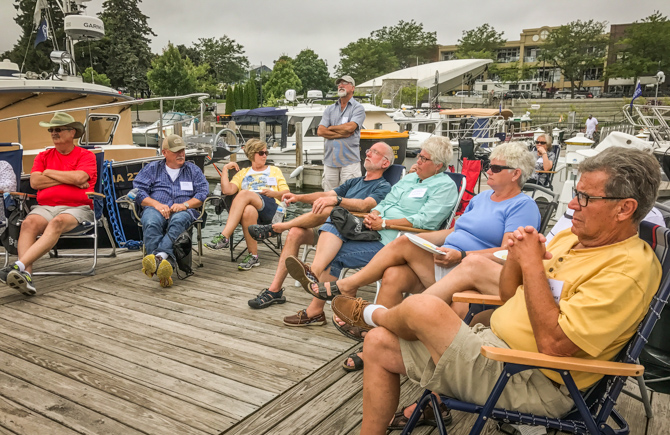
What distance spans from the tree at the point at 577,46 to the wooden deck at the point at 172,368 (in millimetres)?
55963

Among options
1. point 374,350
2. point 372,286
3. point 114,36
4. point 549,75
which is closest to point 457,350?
point 374,350

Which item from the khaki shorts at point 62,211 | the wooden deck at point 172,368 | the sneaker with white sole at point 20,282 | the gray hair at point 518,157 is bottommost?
the wooden deck at point 172,368

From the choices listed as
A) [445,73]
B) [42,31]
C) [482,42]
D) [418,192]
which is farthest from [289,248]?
[482,42]

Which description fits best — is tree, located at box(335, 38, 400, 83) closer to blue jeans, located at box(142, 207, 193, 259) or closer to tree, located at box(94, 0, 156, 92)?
tree, located at box(94, 0, 156, 92)

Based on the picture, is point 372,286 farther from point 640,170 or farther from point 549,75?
point 549,75

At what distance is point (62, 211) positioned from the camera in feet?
13.5

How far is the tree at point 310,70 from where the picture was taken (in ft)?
181

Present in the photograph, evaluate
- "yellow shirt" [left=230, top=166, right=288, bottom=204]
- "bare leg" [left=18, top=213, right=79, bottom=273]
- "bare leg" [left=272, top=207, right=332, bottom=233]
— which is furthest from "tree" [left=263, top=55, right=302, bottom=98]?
"bare leg" [left=272, top=207, right=332, bottom=233]

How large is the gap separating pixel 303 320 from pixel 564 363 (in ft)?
6.68

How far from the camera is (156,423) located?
215 cm

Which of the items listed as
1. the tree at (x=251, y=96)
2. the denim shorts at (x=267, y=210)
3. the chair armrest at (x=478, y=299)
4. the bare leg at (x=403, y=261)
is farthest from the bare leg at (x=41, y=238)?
the tree at (x=251, y=96)

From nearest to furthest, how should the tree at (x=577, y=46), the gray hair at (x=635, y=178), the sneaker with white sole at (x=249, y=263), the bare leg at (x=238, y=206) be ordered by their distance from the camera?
the gray hair at (x=635, y=178), the bare leg at (x=238, y=206), the sneaker with white sole at (x=249, y=263), the tree at (x=577, y=46)

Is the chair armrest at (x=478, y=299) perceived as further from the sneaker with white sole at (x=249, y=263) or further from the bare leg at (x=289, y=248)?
the sneaker with white sole at (x=249, y=263)

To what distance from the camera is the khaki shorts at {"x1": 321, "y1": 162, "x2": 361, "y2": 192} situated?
19.0 ft
